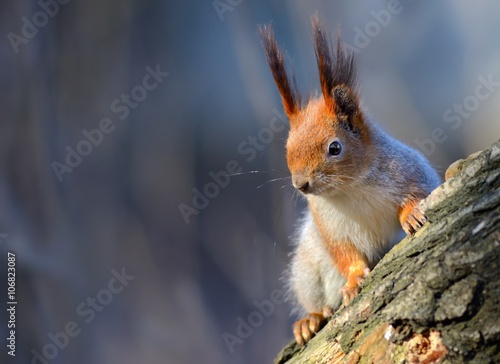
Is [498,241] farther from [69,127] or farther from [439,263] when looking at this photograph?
[69,127]

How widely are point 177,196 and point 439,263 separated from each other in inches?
76.2

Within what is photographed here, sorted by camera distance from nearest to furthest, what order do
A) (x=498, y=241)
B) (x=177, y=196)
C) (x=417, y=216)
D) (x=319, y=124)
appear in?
(x=498, y=241) → (x=417, y=216) → (x=319, y=124) → (x=177, y=196)

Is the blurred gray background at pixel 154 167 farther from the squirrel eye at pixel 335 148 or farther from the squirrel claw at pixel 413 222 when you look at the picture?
the squirrel claw at pixel 413 222

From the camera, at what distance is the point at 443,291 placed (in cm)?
89

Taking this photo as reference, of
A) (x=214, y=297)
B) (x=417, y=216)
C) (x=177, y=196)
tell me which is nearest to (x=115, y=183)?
(x=177, y=196)

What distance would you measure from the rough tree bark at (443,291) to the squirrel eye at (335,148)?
472mm

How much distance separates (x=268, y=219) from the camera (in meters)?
2.68

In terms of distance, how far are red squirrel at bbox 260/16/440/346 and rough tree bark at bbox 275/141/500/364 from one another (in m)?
0.36

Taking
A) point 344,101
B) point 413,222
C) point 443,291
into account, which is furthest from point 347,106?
point 443,291

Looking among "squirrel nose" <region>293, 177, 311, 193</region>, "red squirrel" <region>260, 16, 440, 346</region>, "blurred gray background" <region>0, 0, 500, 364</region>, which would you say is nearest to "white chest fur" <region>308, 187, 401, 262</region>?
"red squirrel" <region>260, 16, 440, 346</region>

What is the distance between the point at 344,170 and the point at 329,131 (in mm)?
122

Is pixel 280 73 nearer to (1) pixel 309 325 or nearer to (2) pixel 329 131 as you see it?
(2) pixel 329 131

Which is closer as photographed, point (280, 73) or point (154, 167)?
point (280, 73)

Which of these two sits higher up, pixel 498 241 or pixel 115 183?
pixel 115 183
